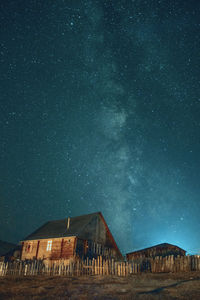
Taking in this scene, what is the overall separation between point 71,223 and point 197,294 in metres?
25.8

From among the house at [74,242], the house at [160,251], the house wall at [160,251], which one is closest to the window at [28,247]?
the house at [74,242]

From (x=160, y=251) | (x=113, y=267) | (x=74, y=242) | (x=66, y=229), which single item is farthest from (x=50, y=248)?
(x=160, y=251)

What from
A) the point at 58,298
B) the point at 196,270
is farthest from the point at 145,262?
the point at 58,298

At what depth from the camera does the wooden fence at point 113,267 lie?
15227 millimetres

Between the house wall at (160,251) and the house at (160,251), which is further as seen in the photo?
the house at (160,251)

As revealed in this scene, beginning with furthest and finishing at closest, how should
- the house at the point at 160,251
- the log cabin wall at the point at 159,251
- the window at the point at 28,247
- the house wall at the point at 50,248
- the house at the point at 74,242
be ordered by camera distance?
the house at the point at 160,251 → the log cabin wall at the point at 159,251 → the window at the point at 28,247 → the house at the point at 74,242 → the house wall at the point at 50,248

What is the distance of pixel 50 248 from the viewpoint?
28.2 m

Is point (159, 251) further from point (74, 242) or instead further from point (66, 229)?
point (66, 229)

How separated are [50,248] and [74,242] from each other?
13.7 feet

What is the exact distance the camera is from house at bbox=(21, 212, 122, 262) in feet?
87.1

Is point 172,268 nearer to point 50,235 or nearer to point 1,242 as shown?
point 50,235

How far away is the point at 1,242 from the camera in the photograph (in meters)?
58.7

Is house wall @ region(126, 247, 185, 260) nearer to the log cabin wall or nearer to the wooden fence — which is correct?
the log cabin wall

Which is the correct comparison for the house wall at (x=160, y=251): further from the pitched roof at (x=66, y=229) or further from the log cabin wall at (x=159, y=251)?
the pitched roof at (x=66, y=229)
